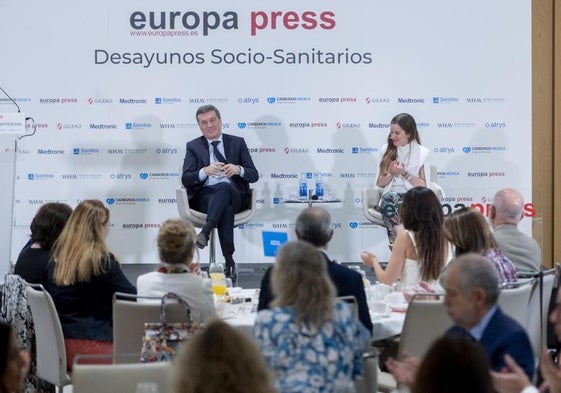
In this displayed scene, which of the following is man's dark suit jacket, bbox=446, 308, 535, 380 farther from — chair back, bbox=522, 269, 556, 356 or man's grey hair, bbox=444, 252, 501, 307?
chair back, bbox=522, 269, 556, 356

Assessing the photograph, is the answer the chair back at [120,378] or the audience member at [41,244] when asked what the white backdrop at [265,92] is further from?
the chair back at [120,378]

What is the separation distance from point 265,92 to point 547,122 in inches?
112

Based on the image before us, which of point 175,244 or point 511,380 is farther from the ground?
point 175,244

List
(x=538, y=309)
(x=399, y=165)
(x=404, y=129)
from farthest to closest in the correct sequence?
1. (x=404, y=129)
2. (x=399, y=165)
3. (x=538, y=309)

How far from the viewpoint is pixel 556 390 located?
318 centimetres

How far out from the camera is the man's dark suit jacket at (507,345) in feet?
11.2

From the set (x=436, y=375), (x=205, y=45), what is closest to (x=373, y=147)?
(x=205, y=45)

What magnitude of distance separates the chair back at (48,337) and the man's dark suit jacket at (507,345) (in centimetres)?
227

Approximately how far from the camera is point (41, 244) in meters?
5.62

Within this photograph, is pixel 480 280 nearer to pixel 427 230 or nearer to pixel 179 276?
pixel 179 276

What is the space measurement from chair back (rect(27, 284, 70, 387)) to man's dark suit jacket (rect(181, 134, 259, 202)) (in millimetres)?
3894

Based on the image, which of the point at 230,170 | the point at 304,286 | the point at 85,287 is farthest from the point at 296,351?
the point at 230,170

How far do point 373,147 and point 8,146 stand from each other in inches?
139

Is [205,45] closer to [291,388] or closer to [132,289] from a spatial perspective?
[132,289]
